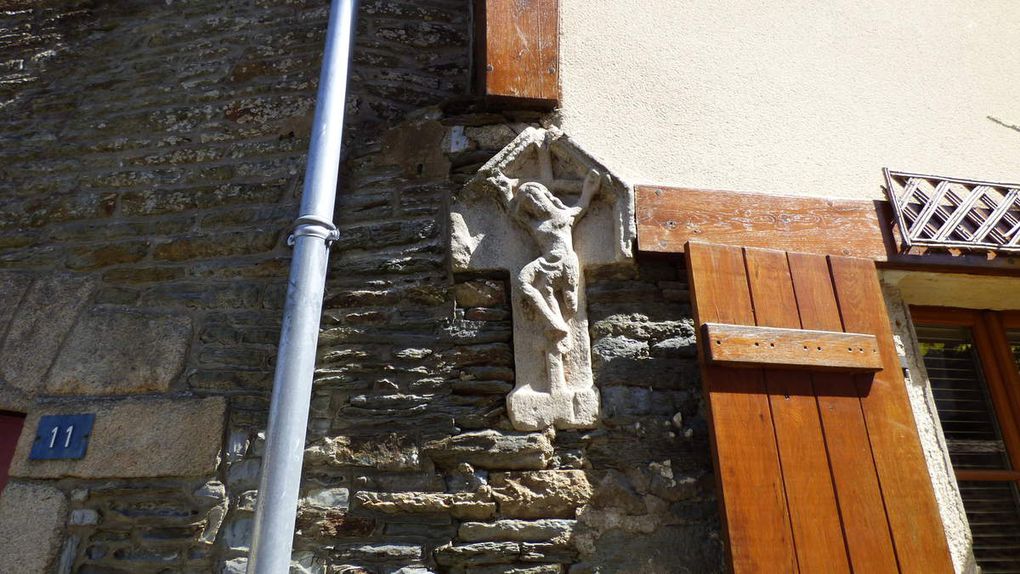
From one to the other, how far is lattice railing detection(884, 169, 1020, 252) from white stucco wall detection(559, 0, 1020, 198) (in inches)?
4.4

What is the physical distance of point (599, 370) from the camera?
2.21 metres

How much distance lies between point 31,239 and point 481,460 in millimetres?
2282

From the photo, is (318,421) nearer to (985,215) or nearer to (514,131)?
(514,131)

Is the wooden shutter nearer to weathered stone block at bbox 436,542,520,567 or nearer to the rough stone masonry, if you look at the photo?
the rough stone masonry

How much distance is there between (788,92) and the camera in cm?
281

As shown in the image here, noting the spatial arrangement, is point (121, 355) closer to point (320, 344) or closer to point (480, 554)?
point (320, 344)

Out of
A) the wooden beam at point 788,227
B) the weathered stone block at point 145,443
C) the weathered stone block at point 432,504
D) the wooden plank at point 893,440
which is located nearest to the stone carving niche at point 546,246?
the wooden beam at point 788,227

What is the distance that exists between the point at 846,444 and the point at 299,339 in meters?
1.67

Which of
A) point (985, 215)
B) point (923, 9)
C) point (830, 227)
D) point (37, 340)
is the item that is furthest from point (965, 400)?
point (37, 340)

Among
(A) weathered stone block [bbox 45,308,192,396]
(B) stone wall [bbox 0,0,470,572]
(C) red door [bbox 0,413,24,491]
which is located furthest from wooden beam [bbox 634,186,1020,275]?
(C) red door [bbox 0,413,24,491]

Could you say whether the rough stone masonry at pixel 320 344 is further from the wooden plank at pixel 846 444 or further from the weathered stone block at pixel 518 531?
the wooden plank at pixel 846 444

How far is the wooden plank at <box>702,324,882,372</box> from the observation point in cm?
207

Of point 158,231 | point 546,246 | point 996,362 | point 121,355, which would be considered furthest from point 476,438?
point 996,362

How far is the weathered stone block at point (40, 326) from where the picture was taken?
2.58 meters
